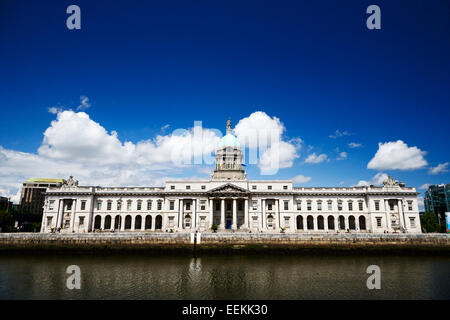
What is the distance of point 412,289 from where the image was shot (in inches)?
851

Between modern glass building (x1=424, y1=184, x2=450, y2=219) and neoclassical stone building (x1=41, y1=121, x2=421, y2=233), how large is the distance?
41.4m

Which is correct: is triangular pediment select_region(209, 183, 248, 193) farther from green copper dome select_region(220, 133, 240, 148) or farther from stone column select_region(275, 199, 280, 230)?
green copper dome select_region(220, 133, 240, 148)

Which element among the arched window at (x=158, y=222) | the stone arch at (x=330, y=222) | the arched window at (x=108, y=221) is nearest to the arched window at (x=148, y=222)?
the arched window at (x=158, y=222)

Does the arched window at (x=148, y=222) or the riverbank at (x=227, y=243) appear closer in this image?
the riverbank at (x=227, y=243)

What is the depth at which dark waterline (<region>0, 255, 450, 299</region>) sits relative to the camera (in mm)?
20141

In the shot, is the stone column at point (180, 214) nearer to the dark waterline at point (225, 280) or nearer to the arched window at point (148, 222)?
the arched window at point (148, 222)

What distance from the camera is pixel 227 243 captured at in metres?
43.8

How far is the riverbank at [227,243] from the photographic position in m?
42.5

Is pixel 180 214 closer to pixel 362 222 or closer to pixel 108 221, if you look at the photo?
pixel 108 221

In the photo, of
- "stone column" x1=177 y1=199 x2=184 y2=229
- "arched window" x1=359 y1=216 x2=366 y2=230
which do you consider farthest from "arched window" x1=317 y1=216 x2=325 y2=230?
"stone column" x1=177 y1=199 x2=184 y2=229

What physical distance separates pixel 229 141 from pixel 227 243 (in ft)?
123

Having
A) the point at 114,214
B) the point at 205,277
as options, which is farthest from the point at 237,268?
the point at 114,214

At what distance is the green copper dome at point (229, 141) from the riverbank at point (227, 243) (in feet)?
116
